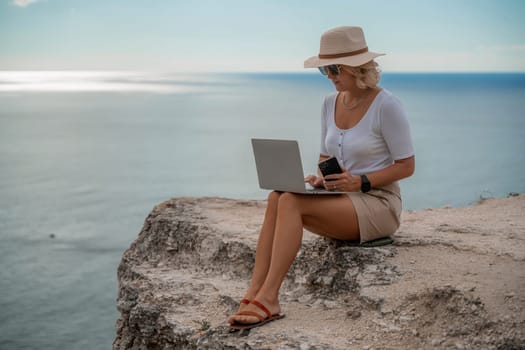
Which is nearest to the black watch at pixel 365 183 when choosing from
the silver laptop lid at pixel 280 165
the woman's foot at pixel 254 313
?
the silver laptop lid at pixel 280 165

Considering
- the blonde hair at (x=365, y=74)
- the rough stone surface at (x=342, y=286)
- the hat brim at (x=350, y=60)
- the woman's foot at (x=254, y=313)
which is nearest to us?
the rough stone surface at (x=342, y=286)

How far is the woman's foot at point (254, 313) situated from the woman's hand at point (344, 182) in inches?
37.2

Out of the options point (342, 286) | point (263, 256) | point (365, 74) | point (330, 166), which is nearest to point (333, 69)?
point (365, 74)

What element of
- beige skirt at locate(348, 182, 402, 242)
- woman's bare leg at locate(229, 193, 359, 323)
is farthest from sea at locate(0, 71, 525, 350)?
woman's bare leg at locate(229, 193, 359, 323)

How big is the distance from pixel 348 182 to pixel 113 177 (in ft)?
80.4

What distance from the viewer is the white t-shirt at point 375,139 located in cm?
515

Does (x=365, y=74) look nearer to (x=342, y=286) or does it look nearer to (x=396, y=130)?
(x=396, y=130)

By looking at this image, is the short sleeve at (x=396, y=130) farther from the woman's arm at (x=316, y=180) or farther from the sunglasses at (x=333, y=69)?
the woman's arm at (x=316, y=180)

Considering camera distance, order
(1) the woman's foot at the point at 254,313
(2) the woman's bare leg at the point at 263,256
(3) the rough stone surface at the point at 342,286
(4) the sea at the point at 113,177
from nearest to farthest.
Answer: (3) the rough stone surface at the point at 342,286 → (1) the woman's foot at the point at 254,313 → (2) the woman's bare leg at the point at 263,256 → (4) the sea at the point at 113,177

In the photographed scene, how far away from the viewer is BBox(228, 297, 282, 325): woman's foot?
15.9 feet

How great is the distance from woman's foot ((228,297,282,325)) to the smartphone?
102cm

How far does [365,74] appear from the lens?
5.25m

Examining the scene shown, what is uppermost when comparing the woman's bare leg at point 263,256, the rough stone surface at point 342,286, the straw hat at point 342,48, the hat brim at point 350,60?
the straw hat at point 342,48

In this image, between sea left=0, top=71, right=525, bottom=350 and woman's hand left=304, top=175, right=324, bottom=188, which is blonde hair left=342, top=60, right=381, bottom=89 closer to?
woman's hand left=304, top=175, right=324, bottom=188
